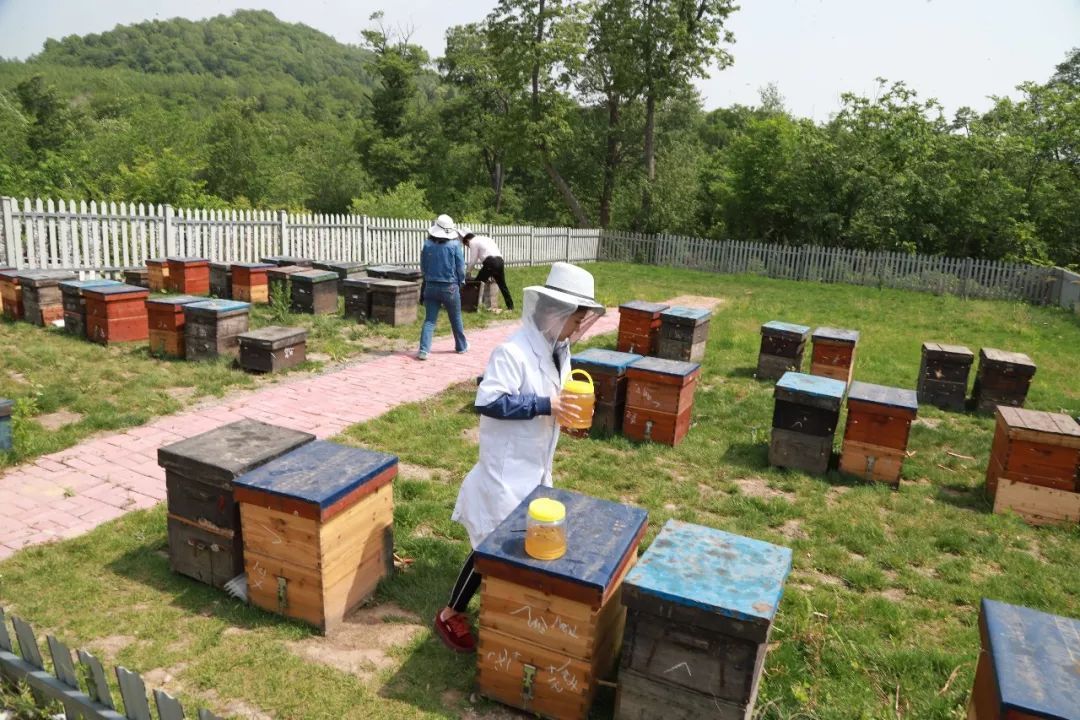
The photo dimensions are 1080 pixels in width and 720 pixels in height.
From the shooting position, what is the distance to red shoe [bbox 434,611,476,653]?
353 cm

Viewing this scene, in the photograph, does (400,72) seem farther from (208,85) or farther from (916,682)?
(208,85)

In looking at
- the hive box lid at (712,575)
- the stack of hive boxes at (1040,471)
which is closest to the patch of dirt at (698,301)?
the stack of hive boxes at (1040,471)

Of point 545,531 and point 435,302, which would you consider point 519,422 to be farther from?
point 435,302

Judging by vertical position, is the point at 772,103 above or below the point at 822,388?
above

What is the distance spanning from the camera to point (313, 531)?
3432mm

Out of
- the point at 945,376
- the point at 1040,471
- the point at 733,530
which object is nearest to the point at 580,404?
the point at 733,530

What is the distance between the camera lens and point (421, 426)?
6.94m

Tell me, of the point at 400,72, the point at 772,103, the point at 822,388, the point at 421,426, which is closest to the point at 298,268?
the point at 421,426

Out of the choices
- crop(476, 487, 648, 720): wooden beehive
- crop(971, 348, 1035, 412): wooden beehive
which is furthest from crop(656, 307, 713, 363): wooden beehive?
crop(476, 487, 648, 720): wooden beehive

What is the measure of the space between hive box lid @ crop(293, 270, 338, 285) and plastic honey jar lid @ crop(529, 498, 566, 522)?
8.92m

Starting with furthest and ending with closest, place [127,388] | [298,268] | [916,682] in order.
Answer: [298,268], [127,388], [916,682]

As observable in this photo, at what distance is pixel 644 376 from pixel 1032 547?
3.28m

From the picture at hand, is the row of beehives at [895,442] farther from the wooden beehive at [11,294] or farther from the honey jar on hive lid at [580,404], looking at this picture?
the wooden beehive at [11,294]

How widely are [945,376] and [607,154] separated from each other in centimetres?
3048
